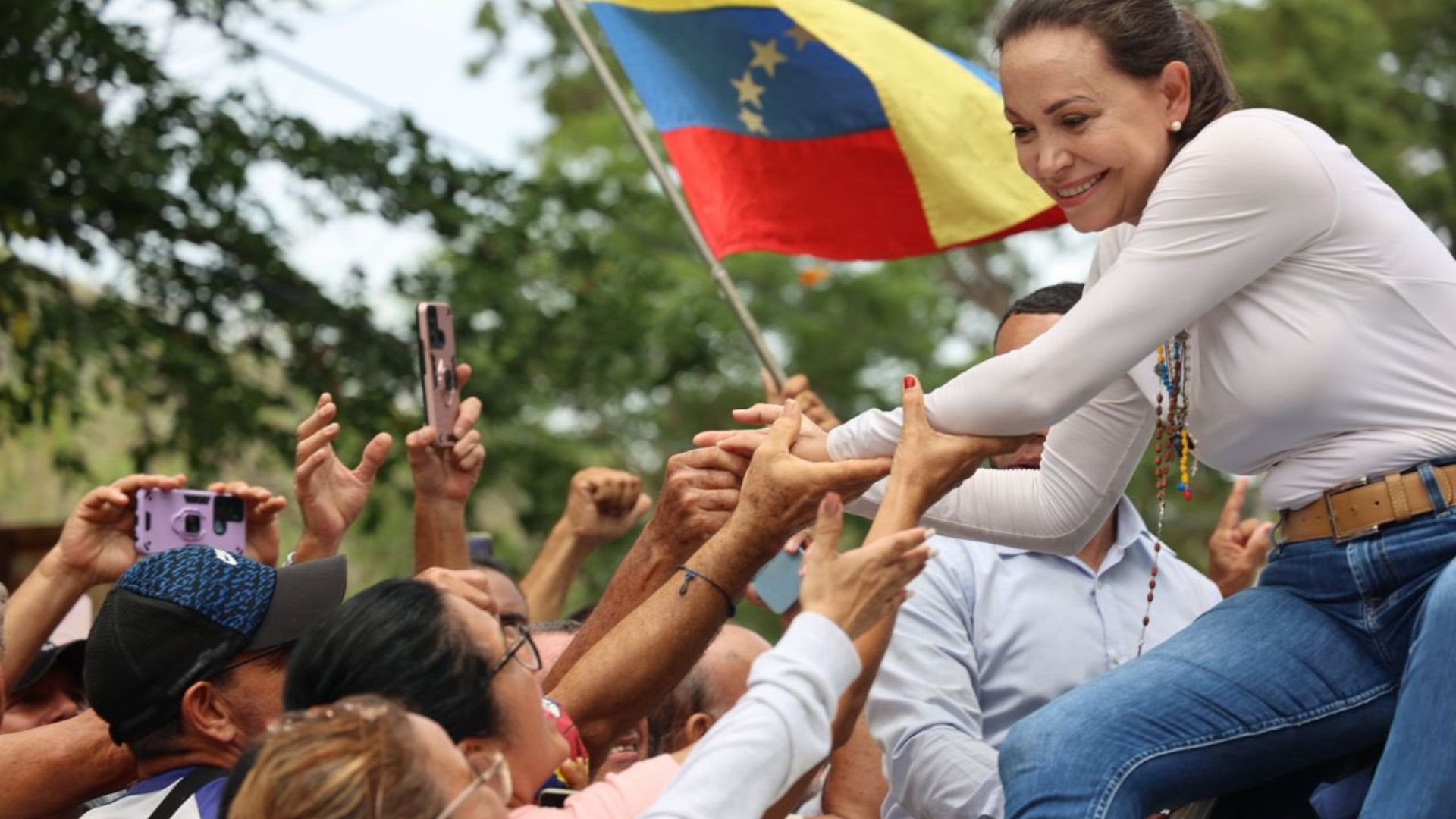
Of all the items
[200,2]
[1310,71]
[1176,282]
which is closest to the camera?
[1176,282]

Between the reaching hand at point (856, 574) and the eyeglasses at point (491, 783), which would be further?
the reaching hand at point (856, 574)

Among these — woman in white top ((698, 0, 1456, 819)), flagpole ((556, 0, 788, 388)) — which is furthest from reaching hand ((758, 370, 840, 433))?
woman in white top ((698, 0, 1456, 819))

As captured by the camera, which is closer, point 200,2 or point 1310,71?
point 200,2

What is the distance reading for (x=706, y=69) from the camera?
680 centimetres

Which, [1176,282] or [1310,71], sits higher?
[1310,71]

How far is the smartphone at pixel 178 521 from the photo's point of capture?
A: 4.73m

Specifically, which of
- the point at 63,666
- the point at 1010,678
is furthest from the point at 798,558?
the point at 63,666

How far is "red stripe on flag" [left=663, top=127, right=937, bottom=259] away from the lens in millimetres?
6652

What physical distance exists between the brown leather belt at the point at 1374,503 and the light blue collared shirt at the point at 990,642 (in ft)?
3.64

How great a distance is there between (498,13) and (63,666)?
14.5m

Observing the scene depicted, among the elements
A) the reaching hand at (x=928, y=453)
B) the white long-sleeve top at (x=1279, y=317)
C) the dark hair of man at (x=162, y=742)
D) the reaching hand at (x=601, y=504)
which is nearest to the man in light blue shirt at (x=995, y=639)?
the reaching hand at (x=928, y=453)

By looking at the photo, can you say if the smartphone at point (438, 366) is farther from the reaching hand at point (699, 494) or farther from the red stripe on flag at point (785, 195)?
the red stripe on flag at point (785, 195)

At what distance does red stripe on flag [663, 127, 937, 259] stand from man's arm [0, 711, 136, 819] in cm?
330

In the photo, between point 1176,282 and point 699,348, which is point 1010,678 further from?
point 699,348
